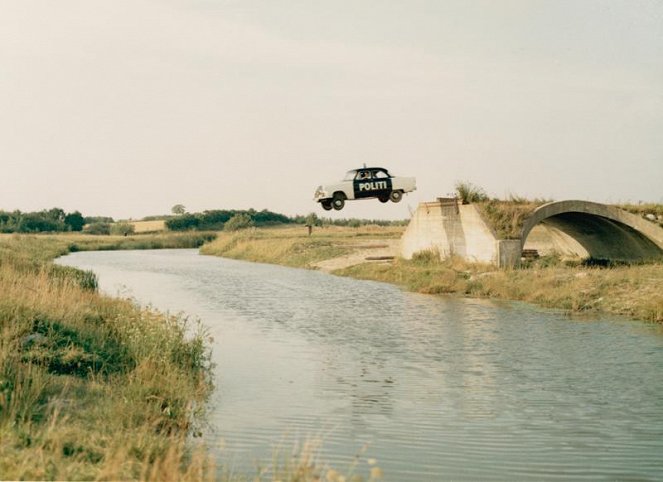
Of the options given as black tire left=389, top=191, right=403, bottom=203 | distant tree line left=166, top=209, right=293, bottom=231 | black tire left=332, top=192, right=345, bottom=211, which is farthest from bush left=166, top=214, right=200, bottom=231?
black tire left=389, top=191, right=403, bottom=203

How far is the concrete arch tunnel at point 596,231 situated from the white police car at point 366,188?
63.0 feet

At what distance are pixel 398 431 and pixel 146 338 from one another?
6.74 m

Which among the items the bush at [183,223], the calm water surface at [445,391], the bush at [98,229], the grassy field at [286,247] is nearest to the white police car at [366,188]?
the calm water surface at [445,391]

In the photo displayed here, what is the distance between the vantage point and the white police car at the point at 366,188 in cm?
2047

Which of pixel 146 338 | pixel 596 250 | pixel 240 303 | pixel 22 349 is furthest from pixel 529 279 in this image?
pixel 22 349

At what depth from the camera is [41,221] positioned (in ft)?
458

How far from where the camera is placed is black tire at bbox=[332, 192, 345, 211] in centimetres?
2062

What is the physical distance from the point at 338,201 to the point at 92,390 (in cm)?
991

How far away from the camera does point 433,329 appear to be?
2512 cm

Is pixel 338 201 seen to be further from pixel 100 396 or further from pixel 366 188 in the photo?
pixel 100 396

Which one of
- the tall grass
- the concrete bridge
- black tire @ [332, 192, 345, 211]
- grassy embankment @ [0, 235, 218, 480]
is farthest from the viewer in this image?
the concrete bridge

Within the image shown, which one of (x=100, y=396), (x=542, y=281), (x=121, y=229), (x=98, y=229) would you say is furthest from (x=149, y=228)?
(x=100, y=396)

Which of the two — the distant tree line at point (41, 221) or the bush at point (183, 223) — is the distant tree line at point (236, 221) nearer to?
the bush at point (183, 223)

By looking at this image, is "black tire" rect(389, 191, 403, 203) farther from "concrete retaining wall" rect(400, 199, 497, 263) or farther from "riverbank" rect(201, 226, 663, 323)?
"concrete retaining wall" rect(400, 199, 497, 263)
